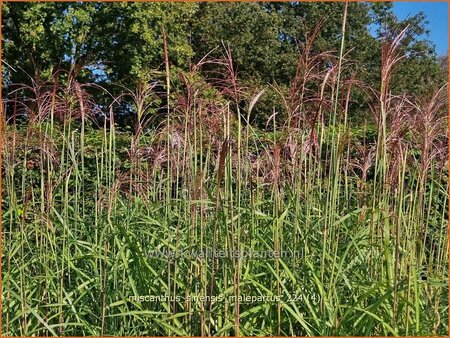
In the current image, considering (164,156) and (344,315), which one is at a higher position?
(164,156)

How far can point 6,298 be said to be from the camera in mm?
3031

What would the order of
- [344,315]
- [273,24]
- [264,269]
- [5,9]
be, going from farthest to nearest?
1. [273,24]
2. [5,9]
3. [264,269]
4. [344,315]

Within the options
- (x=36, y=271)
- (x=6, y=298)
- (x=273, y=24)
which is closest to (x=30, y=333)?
(x=6, y=298)

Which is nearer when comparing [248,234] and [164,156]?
[248,234]

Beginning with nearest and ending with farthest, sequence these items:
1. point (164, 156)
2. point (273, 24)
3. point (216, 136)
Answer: point (216, 136) < point (164, 156) < point (273, 24)

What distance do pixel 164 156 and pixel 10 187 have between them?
1479mm

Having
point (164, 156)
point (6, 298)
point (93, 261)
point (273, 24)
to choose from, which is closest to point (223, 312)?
point (93, 261)

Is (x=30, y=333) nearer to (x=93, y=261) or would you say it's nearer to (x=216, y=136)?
(x=93, y=261)

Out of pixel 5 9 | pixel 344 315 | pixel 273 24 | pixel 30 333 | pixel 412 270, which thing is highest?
pixel 273 24

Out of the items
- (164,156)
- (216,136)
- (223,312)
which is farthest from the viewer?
(164,156)

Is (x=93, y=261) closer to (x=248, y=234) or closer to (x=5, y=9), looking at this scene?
(x=248, y=234)

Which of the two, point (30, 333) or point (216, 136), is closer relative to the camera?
point (30, 333)

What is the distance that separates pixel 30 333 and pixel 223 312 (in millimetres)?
1072

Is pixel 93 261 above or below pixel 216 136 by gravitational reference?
below
